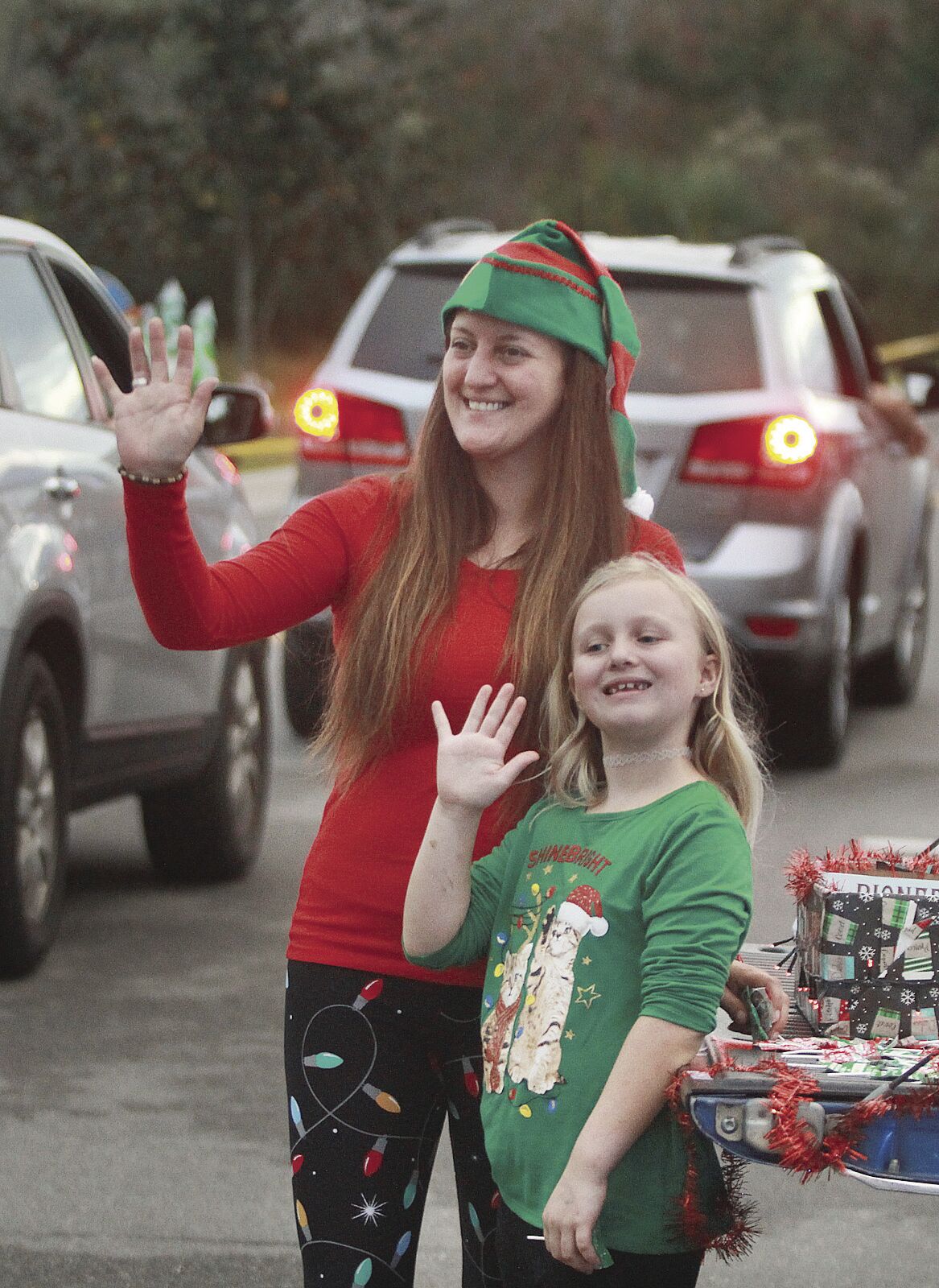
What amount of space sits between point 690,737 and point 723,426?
5.97 metres

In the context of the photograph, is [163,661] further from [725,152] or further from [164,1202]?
[725,152]

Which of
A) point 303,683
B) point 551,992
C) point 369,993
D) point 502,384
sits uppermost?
point 502,384

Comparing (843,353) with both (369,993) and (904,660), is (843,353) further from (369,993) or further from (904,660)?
(369,993)

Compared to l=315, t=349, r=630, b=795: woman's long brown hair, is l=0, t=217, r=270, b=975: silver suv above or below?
below

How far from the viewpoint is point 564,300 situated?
127 inches

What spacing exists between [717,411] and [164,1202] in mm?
4730

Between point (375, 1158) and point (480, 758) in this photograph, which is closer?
point (480, 758)

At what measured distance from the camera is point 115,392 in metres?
3.12

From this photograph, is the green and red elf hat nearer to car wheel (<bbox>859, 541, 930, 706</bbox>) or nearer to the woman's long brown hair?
the woman's long brown hair

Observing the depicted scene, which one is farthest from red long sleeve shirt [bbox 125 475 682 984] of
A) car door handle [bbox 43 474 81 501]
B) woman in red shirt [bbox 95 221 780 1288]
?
car door handle [bbox 43 474 81 501]

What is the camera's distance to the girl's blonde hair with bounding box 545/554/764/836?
2957mm

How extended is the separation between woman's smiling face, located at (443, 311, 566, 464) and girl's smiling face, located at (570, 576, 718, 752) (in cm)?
35

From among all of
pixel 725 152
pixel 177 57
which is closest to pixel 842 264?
pixel 725 152

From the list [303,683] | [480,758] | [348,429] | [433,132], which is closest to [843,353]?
[348,429]
